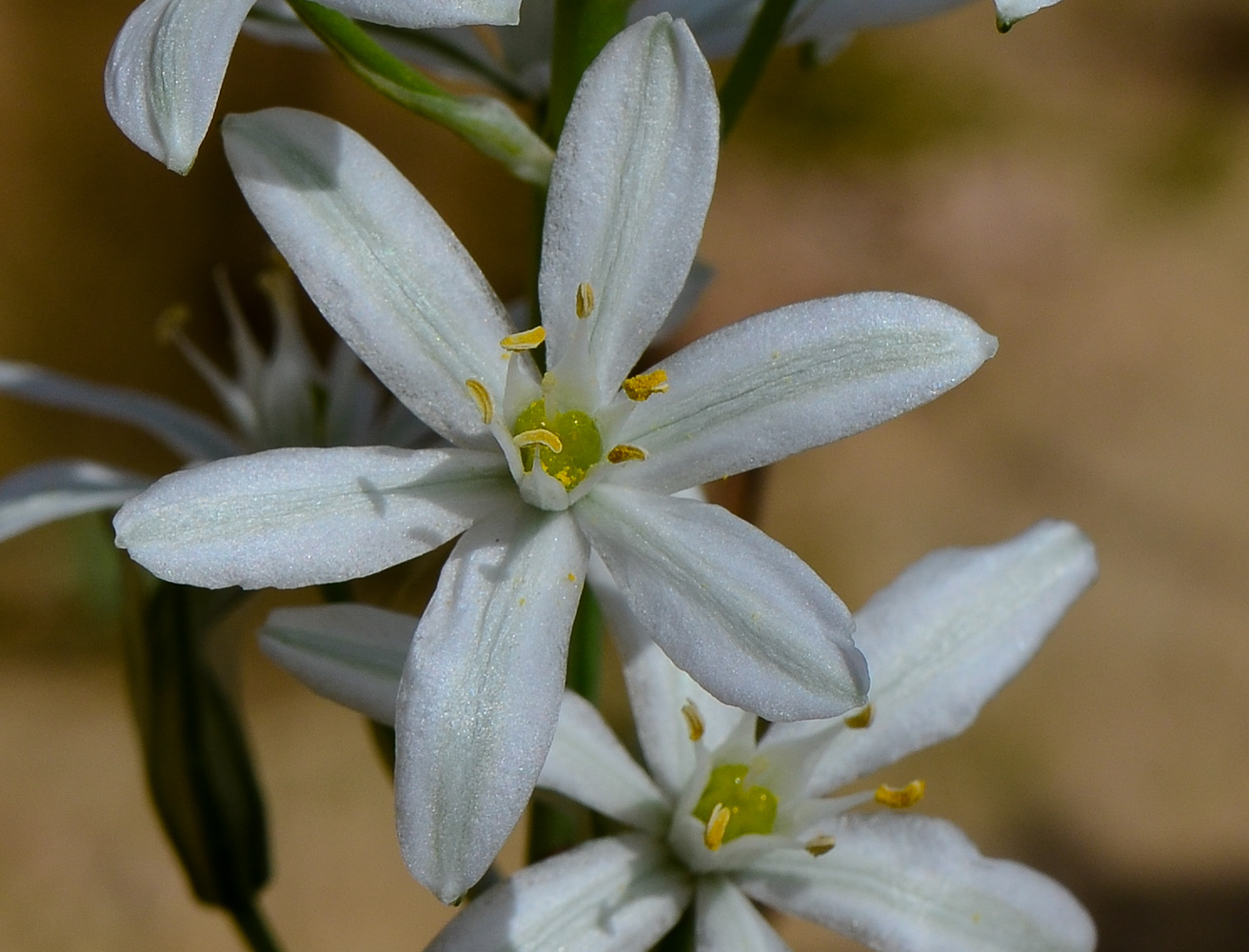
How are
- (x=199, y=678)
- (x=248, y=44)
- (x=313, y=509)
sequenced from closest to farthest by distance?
(x=313, y=509) → (x=199, y=678) → (x=248, y=44)

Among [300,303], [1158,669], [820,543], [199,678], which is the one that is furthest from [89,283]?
[1158,669]

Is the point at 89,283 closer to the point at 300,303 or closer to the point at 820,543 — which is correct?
the point at 300,303

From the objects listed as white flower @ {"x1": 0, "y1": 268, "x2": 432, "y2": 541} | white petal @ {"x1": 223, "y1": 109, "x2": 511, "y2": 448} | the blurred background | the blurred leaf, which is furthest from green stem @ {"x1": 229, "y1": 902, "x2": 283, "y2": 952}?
the blurred background

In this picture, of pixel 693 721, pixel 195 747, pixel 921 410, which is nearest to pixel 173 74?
pixel 693 721

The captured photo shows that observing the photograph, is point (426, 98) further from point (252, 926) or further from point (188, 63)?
point (252, 926)

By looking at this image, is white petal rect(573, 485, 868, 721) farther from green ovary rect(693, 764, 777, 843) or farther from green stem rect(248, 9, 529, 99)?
green stem rect(248, 9, 529, 99)
